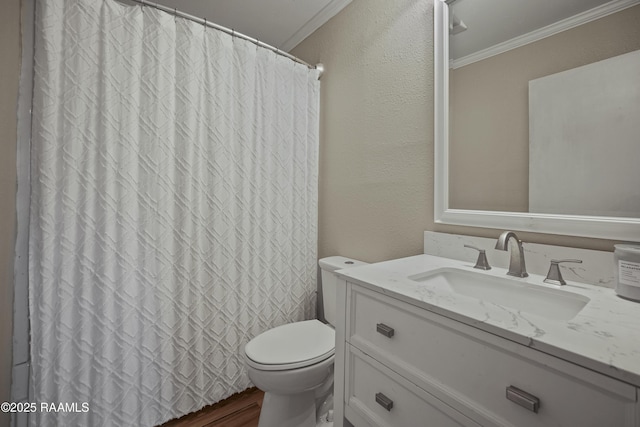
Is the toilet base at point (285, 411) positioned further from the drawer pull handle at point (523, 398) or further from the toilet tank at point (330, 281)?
the drawer pull handle at point (523, 398)

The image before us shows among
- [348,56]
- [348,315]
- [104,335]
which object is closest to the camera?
[348,315]

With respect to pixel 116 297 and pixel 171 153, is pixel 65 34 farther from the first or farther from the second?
pixel 116 297

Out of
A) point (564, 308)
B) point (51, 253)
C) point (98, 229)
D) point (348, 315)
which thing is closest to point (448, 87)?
point (564, 308)

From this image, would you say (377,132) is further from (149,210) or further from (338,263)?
(149,210)

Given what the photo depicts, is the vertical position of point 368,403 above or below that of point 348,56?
below

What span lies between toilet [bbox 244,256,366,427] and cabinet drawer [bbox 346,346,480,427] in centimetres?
33

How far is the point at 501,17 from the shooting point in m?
1.09

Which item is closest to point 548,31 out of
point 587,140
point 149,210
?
point 587,140

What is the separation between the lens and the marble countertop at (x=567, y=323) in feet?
1.50

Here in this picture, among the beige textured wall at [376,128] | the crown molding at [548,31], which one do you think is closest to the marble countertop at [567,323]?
the beige textured wall at [376,128]

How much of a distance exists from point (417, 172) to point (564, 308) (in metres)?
0.76

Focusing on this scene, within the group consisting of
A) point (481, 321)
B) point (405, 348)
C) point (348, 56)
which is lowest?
point (405, 348)

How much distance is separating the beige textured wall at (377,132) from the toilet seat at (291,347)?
0.52 m

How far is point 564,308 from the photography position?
2.64 feet
